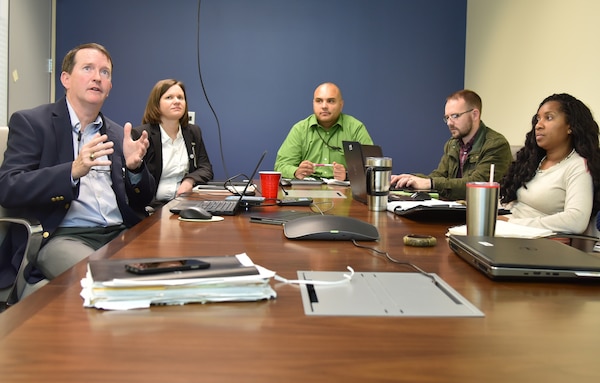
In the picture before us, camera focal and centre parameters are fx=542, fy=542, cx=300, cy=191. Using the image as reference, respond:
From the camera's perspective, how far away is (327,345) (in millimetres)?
613

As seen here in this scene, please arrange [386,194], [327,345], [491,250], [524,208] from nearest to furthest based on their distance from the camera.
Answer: [327,345] → [491,250] → [386,194] → [524,208]

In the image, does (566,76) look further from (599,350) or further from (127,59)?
(127,59)

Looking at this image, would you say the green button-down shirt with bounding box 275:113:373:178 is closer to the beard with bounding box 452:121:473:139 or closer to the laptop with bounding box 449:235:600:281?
the beard with bounding box 452:121:473:139

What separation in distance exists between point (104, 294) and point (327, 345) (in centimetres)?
31

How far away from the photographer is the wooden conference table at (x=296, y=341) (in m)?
0.54

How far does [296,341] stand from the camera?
0.62 metres

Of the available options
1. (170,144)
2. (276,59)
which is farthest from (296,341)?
(276,59)

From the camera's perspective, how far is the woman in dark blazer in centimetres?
319

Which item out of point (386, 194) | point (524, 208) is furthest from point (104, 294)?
point (524, 208)

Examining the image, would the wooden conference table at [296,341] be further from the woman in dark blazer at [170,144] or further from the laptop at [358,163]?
the woman in dark blazer at [170,144]

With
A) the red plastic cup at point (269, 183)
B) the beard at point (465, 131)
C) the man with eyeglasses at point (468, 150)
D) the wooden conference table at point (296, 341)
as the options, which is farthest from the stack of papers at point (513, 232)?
the beard at point (465, 131)

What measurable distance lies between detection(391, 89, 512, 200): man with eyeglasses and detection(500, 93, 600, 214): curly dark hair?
0.34 m

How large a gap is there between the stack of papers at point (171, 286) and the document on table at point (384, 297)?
0.08 metres

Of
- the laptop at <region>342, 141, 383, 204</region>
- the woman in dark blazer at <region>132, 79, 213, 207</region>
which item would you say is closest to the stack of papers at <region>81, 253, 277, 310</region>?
the laptop at <region>342, 141, 383, 204</region>
